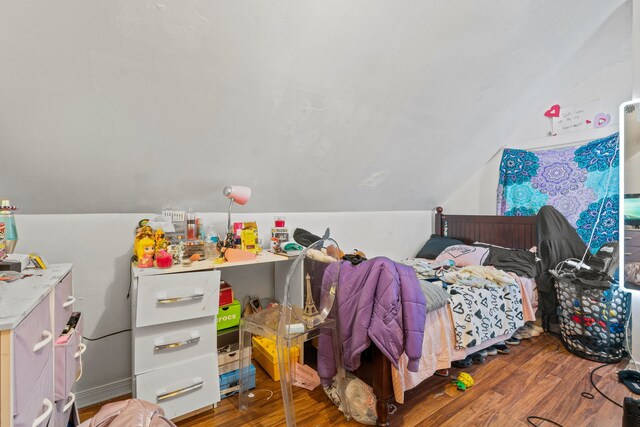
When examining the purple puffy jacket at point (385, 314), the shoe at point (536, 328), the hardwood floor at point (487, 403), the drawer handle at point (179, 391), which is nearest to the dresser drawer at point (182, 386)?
the drawer handle at point (179, 391)

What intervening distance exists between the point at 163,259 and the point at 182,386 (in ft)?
2.18

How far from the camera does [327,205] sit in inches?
106

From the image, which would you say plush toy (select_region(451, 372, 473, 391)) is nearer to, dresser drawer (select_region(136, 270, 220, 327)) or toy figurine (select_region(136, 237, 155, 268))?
dresser drawer (select_region(136, 270, 220, 327))

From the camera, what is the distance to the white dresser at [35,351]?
643 mm

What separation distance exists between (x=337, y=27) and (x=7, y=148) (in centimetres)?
168

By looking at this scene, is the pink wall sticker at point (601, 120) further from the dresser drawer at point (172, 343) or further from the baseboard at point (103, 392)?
the baseboard at point (103, 392)

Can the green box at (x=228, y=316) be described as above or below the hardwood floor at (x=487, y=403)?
above

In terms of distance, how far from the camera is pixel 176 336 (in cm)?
153

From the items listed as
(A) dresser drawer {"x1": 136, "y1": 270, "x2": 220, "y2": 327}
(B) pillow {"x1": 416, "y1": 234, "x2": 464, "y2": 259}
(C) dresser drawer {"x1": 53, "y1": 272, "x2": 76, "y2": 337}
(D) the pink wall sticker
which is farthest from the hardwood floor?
(D) the pink wall sticker

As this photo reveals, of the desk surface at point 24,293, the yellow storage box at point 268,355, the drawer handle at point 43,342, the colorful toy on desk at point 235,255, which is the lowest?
the yellow storage box at point 268,355

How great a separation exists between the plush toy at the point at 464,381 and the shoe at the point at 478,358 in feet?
1.06

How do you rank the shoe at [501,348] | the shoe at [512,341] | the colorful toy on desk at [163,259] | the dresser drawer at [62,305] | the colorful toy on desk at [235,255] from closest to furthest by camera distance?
1. the dresser drawer at [62,305]
2. the colorful toy on desk at [163,259]
3. the colorful toy on desk at [235,255]
4. the shoe at [501,348]
5. the shoe at [512,341]

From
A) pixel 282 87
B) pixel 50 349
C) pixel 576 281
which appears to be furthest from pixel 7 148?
pixel 576 281

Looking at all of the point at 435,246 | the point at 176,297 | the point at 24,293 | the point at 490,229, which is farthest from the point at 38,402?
the point at 490,229
